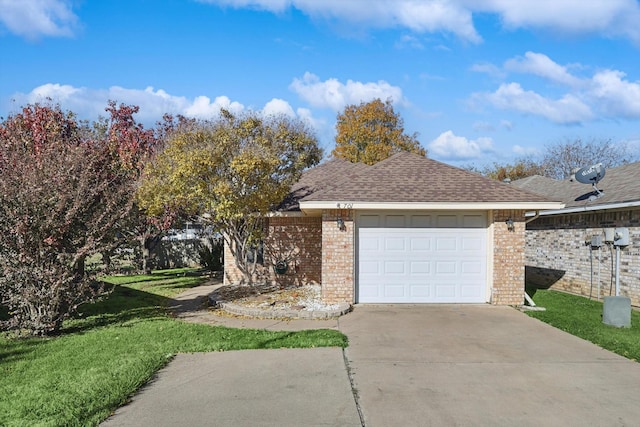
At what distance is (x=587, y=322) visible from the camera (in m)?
9.09

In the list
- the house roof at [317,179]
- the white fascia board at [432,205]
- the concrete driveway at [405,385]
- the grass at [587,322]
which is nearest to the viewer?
the concrete driveway at [405,385]

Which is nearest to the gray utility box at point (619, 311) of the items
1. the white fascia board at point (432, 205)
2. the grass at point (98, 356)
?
the white fascia board at point (432, 205)

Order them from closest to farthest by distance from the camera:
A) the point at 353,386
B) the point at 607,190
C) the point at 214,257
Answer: the point at 353,386 → the point at 607,190 → the point at 214,257

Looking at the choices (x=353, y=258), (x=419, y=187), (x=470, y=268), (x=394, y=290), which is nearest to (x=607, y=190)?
(x=470, y=268)

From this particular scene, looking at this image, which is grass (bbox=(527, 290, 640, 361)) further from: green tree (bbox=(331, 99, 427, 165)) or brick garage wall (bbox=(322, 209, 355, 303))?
green tree (bbox=(331, 99, 427, 165))

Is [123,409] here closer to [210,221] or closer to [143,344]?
[143,344]

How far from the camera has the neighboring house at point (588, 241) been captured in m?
10.9

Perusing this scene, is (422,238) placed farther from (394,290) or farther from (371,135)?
(371,135)

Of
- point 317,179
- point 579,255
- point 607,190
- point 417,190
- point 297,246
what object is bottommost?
point 579,255

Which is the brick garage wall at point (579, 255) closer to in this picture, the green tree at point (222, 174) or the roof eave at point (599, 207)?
the roof eave at point (599, 207)

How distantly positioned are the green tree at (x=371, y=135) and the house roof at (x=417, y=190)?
2422 cm

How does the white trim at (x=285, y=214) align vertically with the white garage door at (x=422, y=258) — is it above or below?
above

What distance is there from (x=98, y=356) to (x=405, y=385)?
4.46m

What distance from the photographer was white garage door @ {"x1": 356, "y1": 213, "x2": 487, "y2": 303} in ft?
35.7
